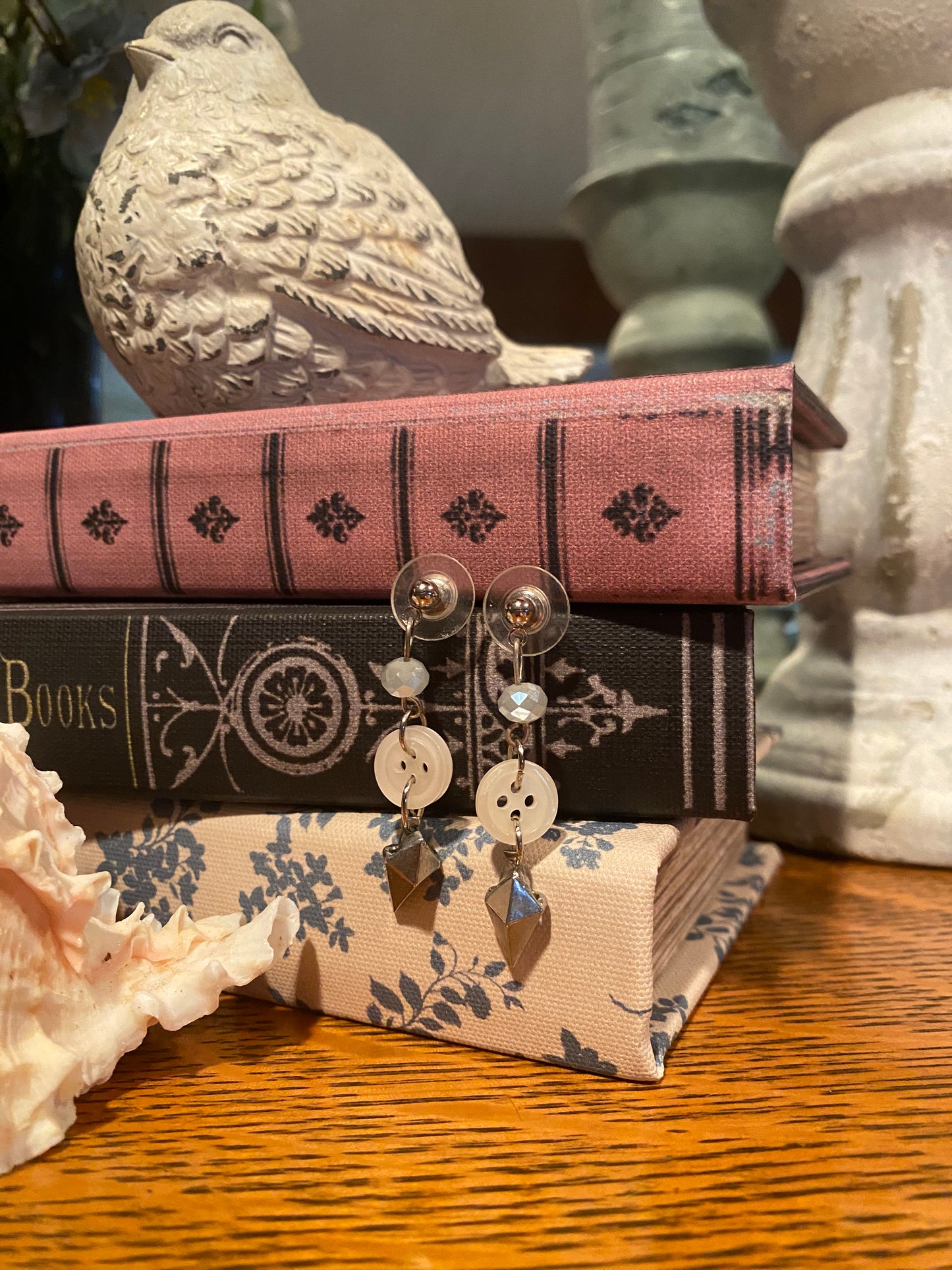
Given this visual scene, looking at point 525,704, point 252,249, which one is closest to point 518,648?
point 525,704

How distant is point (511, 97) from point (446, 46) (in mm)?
74

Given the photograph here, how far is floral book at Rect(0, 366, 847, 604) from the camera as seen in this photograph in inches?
13.1

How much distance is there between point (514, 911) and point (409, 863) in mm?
49

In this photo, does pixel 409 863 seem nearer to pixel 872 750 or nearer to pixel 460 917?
pixel 460 917

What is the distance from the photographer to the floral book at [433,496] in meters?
0.33

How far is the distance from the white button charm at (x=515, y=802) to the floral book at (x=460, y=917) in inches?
0.6

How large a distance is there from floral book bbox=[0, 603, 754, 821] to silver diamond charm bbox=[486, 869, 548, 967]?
0.14ft

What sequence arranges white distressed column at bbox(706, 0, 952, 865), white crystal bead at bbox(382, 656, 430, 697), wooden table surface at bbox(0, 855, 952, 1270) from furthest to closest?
white distressed column at bbox(706, 0, 952, 865)
white crystal bead at bbox(382, 656, 430, 697)
wooden table surface at bbox(0, 855, 952, 1270)

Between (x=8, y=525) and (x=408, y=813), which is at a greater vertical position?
(x=8, y=525)

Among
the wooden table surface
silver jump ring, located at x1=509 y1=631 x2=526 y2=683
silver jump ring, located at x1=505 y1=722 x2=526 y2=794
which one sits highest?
silver jump ring, located at x1=509 y1=631 x2=526 y2=683

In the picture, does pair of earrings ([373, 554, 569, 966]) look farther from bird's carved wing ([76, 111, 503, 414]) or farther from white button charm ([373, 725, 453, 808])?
bird's carved wing ([76, 111, 503, 414])

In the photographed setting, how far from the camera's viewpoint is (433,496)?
0.37m

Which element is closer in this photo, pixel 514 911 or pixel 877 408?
pixel 514 911

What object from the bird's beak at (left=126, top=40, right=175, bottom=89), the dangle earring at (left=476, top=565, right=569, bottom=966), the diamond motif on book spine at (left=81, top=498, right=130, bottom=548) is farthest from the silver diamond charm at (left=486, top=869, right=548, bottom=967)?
the bird's beak at (left=126, top=40, right=175, bottom=89)
